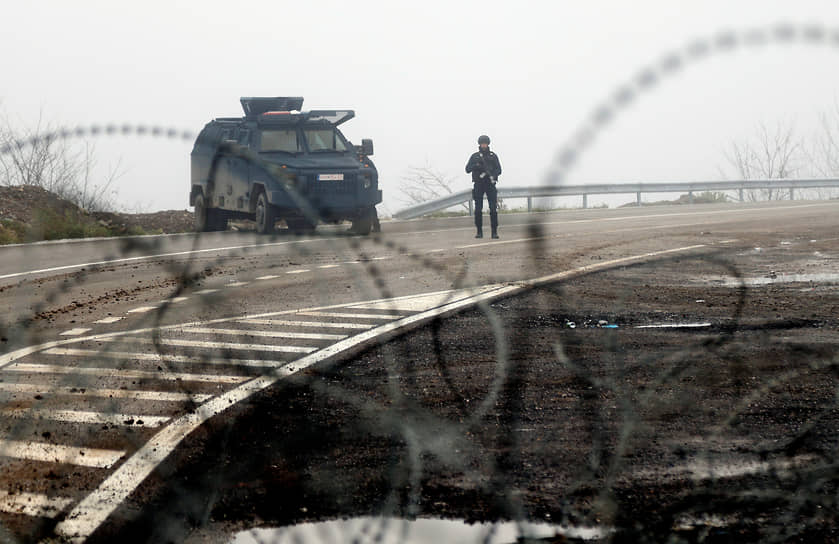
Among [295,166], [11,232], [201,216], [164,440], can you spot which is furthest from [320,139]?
[164,440]

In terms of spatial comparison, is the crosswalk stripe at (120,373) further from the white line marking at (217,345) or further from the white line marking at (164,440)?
the white line marking at (217,345)

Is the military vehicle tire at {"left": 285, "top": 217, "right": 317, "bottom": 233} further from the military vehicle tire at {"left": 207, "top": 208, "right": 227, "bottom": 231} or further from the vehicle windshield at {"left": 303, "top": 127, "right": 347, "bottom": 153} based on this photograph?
the vehicle windshield at {"left": 303, "top": 127, "right": 347, "bottom": 153}

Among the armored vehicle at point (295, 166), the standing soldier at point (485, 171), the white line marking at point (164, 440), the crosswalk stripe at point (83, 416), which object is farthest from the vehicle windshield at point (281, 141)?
the crosswalk stripe at point (83, 416)

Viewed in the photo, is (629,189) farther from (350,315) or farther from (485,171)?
(350,315)

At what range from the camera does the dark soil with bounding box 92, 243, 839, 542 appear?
4.98 m

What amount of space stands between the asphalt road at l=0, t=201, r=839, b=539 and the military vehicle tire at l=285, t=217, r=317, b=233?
109 cm

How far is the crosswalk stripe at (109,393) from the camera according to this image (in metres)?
7.30

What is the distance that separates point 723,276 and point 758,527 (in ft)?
32.7

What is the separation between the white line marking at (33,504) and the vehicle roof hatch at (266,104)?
56.1ft

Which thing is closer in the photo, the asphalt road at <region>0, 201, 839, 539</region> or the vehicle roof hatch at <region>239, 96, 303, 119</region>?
the asphalt road at <region>0, 201, 839, 539</region>

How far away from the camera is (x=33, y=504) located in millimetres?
5145

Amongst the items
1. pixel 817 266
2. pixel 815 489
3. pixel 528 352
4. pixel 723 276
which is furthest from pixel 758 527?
pixel 817 266

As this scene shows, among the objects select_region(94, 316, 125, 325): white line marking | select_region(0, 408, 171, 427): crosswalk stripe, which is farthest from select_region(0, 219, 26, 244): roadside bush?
select_region(0, 408, 171, 427): crosswalk stripe

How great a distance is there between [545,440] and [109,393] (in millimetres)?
3143
